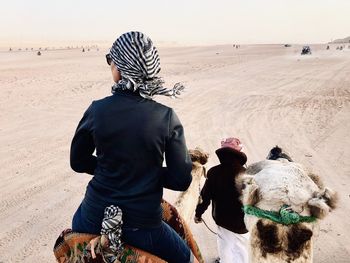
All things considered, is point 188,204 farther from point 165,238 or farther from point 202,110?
point 202,110

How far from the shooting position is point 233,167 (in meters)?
4.53

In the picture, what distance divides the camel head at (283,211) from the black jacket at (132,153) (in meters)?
0.44

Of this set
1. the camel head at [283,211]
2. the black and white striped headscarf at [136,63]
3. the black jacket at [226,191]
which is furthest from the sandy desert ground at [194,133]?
the black and white striped headscarf at [136,63]

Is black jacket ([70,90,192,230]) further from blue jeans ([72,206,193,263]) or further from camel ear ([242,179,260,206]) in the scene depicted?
camel ear ([242,179,260,206])

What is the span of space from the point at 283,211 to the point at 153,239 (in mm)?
827

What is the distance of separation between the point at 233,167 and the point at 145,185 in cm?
209

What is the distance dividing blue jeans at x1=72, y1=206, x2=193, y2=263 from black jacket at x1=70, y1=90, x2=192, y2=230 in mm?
49

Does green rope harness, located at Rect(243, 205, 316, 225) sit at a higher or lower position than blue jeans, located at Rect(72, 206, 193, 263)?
higher

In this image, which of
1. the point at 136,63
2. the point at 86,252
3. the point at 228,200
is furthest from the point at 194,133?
the point at 136,63

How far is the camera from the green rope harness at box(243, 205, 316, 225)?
2285 millimetres

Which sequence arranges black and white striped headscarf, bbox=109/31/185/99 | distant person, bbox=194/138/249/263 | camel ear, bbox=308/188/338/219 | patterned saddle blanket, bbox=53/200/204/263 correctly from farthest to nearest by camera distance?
distant person, bbox=194/138/249/263 < patterned saddle blanket, bbox=53/200/204/263 < black and white striped headscarf, bbox=109/31/185/99 < camel ear, bbox=308/188/338/219

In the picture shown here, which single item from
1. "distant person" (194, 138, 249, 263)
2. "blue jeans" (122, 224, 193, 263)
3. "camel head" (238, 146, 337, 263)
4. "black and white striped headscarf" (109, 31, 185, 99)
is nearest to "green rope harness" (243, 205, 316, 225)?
"camel head" (238, 146, 337, 263)

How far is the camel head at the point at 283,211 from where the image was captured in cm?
230

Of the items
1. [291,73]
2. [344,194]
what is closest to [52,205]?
[344,194]
